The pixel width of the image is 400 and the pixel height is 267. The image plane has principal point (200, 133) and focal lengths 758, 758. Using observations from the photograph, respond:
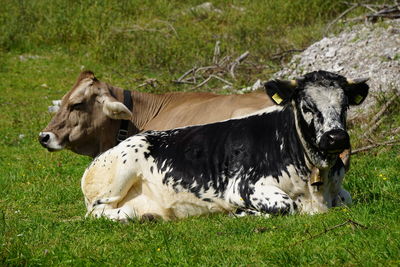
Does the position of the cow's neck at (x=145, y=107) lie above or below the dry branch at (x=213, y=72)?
above

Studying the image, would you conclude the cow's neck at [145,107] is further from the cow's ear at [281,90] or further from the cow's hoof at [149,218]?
the cow's ear at [281,90]

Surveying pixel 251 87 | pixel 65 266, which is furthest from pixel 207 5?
pixel 65 266

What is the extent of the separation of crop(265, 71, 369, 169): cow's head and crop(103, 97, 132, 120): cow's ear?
386 centimetres

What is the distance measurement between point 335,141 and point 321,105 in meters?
0.50

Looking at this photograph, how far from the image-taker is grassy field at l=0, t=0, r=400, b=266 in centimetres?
585

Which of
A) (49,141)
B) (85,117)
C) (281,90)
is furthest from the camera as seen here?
(85,117)

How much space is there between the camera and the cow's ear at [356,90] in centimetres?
738

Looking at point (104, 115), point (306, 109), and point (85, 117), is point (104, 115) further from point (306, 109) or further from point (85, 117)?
point (306, 109)

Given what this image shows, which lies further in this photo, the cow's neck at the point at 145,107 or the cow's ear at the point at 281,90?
the cow's neck at the point at 145,107

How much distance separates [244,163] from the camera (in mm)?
7852

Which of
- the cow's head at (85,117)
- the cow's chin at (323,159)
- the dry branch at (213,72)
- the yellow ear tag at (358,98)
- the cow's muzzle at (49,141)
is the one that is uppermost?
the yellow ear tag at (358,98)

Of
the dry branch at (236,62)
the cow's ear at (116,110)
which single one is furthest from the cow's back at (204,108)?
the dry branch at (236,62)

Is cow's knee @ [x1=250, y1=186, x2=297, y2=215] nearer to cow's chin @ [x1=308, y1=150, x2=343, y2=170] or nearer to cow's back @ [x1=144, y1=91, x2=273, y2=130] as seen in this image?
cow's chin @ [x1=308, y1=150, x2=343, y2=170]

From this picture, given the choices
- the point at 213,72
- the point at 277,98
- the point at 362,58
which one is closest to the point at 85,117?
the point at 277,98
